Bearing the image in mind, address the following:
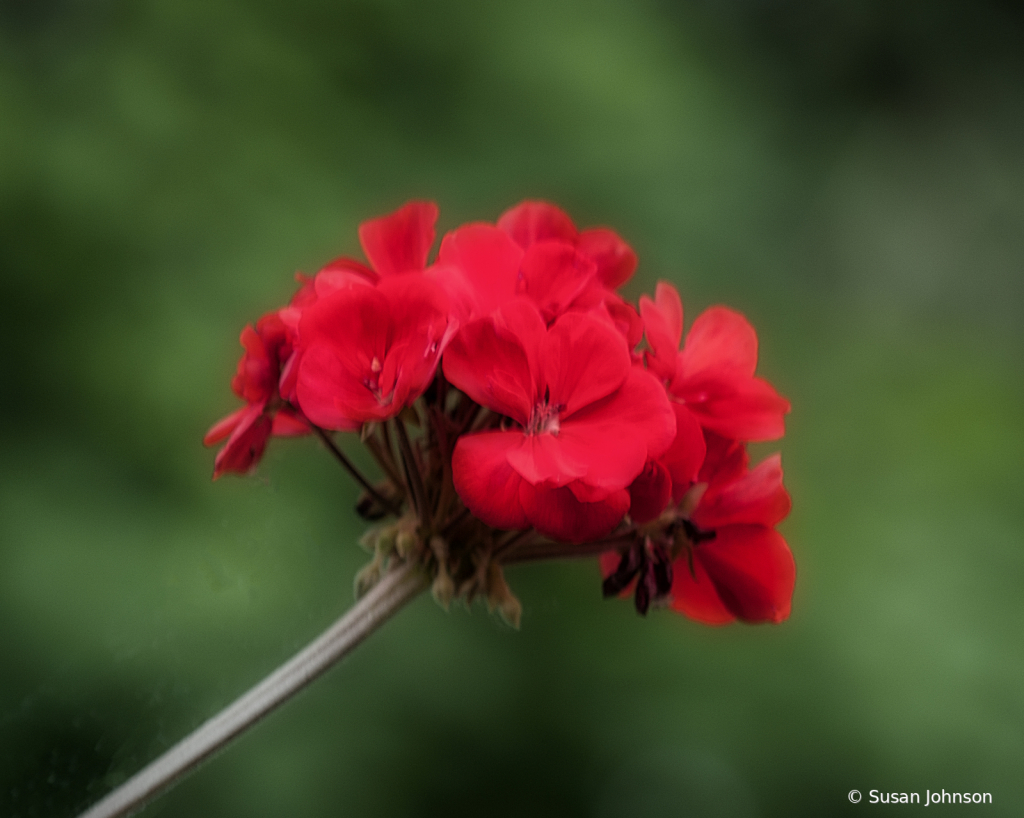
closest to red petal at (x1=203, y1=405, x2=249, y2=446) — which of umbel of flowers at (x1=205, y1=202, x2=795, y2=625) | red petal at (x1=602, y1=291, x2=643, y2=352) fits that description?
umbel of flowers at (x1=205, y1=202, x2=795, y2=625)

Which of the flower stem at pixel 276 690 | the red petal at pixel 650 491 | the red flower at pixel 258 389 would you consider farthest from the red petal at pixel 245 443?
the red petal at pixel 650 491

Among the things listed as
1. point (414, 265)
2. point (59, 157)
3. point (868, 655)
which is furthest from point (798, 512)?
point (59, 157)

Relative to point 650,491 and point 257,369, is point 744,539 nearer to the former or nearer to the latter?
point 650,491

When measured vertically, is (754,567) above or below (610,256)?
below

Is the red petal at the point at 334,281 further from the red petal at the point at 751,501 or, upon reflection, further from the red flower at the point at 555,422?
the red petal at the point at 751,501

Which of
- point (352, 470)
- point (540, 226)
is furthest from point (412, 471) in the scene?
point (540, 226)

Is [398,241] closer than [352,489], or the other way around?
[398,241]

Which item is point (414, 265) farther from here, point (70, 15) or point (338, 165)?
point (70, 15)
